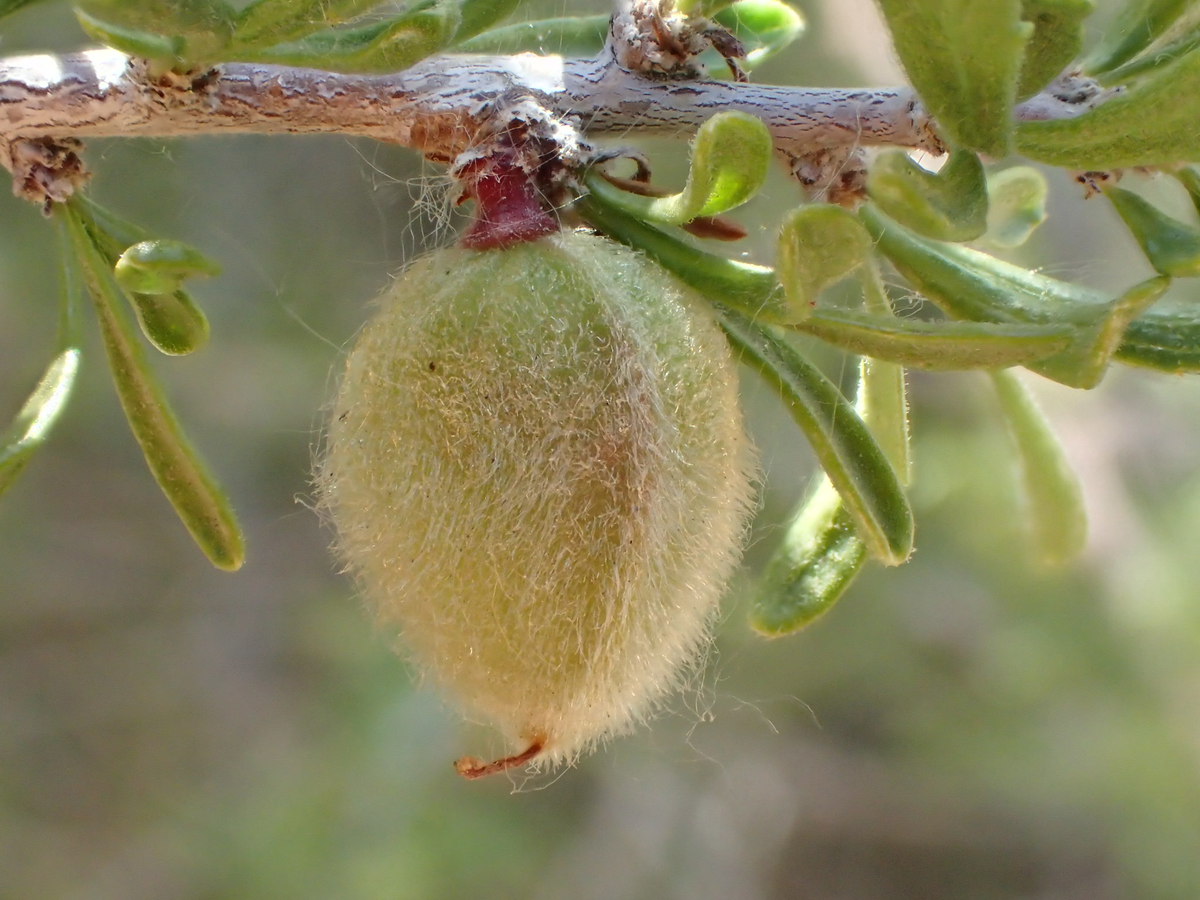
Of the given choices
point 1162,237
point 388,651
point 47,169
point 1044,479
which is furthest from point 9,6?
point 388,651

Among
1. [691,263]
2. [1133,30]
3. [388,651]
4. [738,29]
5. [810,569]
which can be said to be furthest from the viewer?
[388,651]

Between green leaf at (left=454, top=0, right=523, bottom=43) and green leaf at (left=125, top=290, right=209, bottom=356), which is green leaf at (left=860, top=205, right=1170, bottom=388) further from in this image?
green leaf at (left=125, top=290, right=209, bottom=356)

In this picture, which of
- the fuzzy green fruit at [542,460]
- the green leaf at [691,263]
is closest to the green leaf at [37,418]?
the fuzzy green fruit at [542,460]

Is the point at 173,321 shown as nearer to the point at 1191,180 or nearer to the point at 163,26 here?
the point at 163,26

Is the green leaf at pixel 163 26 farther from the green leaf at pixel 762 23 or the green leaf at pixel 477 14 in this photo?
the green leaf at pixel 762 23

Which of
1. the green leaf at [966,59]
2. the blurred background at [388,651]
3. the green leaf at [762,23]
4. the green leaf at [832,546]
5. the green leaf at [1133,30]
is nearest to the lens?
the green leaf at [966,59]

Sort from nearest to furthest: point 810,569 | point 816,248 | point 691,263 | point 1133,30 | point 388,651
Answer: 1. point 816,248
2. point 691,263
3. point 1133,30
4. point 810,569
5. point 388,651

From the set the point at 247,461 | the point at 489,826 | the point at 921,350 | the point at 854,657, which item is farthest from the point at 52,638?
the point at 921,350
